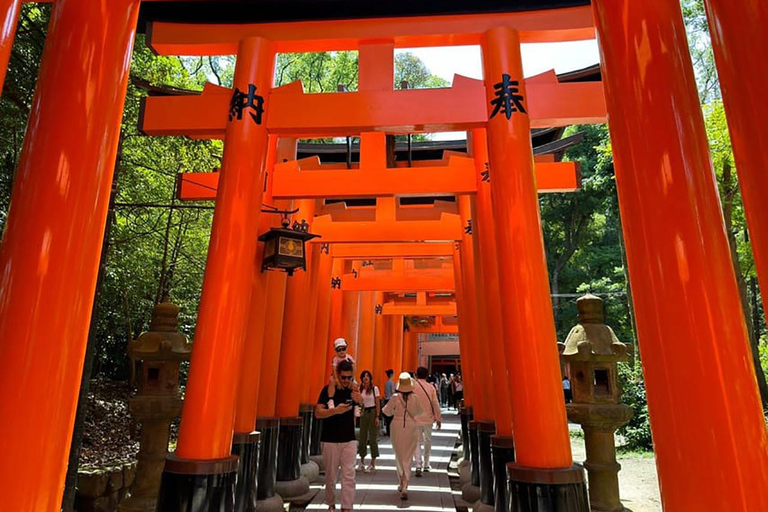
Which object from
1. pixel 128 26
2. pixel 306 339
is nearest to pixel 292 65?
pixel 306 339

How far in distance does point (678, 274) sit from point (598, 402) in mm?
3722

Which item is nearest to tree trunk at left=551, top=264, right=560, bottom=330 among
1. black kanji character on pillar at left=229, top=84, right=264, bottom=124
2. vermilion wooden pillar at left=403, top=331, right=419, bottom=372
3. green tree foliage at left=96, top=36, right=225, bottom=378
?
vermilion wooden pillar at left=403, top=331, right=419, bottom=372

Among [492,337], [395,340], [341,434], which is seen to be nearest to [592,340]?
[492,337]

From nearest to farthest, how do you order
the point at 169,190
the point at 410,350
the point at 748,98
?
the point at 748,98, the point at 169,190, the point at 410,350

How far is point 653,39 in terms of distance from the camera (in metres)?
2.37

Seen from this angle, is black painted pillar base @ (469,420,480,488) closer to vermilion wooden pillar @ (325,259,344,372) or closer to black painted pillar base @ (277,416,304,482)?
black painted pillar base @ (277,416,304,482)

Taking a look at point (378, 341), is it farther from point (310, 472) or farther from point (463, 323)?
point (310, 472)

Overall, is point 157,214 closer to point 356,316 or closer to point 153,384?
point 356,316

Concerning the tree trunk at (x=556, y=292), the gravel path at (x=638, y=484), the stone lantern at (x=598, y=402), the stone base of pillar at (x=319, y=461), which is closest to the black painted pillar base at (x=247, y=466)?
the stone lantern at (x=598, y=402)

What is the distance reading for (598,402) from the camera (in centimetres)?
540

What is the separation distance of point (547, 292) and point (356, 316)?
994cm

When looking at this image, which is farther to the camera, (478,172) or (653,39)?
(478,172)

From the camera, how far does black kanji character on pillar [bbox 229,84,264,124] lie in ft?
16.4

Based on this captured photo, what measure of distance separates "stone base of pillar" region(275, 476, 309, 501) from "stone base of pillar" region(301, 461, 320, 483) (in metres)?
0.67
